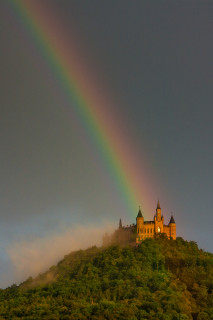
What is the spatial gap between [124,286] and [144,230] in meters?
37.8

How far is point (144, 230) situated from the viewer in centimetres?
14138

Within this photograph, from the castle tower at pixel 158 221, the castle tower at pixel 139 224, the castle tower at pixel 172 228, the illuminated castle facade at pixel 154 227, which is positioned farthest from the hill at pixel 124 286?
the castle tower at pixel 139 224

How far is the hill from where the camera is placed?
90.4 m

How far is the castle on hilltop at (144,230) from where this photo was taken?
461 feet

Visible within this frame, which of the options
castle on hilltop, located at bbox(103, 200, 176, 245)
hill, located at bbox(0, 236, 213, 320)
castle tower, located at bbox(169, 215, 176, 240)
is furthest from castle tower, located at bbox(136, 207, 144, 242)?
castle tower, located at bbox(169, 215, 176, 240)

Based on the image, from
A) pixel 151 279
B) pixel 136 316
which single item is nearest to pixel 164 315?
pixel 136 316

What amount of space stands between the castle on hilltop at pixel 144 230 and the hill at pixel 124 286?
6323mm

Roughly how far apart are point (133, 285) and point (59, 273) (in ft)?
90.9

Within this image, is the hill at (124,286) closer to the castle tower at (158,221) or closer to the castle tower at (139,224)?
the castle tower at (158,221)

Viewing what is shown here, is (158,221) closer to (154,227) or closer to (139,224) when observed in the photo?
(154,227)

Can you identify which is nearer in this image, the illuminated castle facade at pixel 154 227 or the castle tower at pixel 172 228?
the illuminated castle facade at pixel 154 227

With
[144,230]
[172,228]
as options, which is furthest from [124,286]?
[172,228]

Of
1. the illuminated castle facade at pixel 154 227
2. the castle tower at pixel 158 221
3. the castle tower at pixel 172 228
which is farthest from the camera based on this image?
the castle tower at pixel 172 228

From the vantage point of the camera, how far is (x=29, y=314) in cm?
9331
